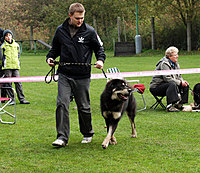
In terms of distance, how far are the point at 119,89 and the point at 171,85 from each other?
3.46 meters

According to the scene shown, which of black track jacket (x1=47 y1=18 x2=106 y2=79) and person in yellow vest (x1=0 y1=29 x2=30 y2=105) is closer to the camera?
black track jacket (x1=47 y1=18 x2=106 y2=79)

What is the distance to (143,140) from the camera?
262 inches

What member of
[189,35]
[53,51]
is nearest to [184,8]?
[189,35]

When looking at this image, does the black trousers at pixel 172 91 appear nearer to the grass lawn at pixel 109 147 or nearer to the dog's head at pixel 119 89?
the grass lawn at pixel 109 147

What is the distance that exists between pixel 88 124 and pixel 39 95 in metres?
6.65

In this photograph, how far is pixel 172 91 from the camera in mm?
9242

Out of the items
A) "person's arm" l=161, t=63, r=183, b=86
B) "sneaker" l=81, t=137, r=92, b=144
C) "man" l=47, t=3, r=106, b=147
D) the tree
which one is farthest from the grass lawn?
the tree

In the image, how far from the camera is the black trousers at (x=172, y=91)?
30.3 feet

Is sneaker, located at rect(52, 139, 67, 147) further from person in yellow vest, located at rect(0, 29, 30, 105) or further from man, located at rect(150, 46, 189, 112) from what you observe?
person in yellow vest, located at rect(0, 29, 30, 105)

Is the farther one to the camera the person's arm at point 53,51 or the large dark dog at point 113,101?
the person's arm at point 53,51

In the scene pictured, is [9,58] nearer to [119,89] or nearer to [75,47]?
[75,47]

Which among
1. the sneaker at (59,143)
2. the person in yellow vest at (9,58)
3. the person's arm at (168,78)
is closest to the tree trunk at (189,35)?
the person in yellow vest at (9,58)

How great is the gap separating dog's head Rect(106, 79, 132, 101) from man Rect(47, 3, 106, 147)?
0.32 meters

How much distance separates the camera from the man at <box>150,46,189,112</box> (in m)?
9.27
